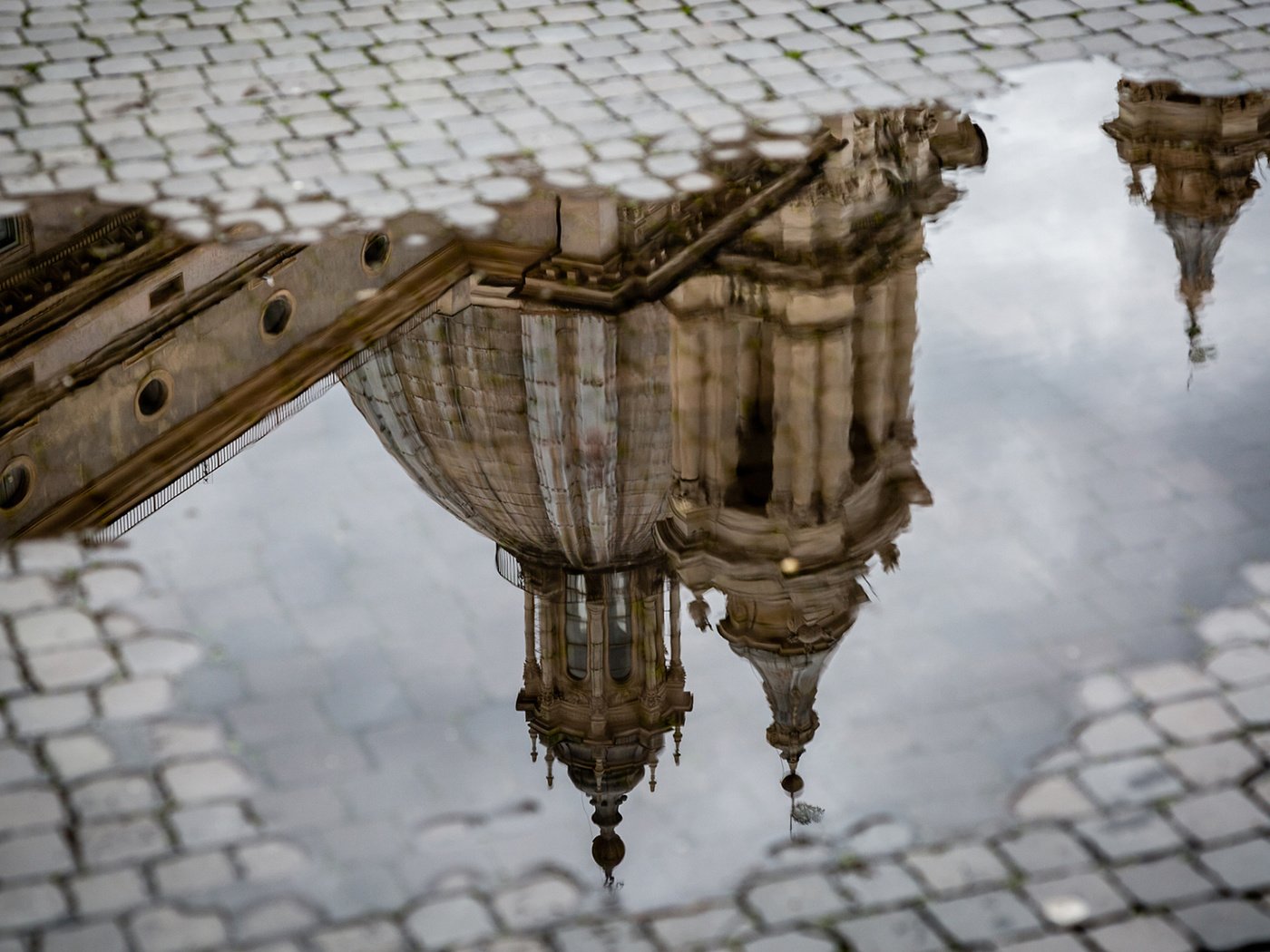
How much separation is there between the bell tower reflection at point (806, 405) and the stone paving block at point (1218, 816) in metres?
1.50

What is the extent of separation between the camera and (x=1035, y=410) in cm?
1109

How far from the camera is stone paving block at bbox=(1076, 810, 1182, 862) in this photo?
7844 mm

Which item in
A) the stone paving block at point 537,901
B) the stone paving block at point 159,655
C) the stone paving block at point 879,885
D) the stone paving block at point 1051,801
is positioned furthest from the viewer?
the stone paving block at point 159,655

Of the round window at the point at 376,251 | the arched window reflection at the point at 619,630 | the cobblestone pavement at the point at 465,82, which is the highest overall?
the cobblestone pavement at the point at 465,82

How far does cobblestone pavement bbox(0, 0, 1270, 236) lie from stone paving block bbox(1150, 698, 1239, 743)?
496 centimetres

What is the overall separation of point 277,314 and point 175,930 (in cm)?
482

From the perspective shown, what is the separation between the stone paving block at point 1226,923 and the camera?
734cm

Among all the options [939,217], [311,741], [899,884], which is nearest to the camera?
[899,884]

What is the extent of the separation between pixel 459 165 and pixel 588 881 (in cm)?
610

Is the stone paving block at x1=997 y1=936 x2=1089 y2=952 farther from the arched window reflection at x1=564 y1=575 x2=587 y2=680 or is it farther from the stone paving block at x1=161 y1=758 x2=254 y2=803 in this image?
the stone paving block at x1=161 y1=758 x2=254 y2=803

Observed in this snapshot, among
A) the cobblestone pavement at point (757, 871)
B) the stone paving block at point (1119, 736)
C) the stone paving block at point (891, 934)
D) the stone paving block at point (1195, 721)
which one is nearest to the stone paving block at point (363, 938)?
the cobblestone pavement at point (757, 871)

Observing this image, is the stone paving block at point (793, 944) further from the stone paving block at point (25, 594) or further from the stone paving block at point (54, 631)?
the stone paving block at point (25, 594)

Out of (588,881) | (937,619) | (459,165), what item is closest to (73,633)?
(588,881)

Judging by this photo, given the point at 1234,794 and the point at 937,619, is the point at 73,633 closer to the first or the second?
the point at 937,619
